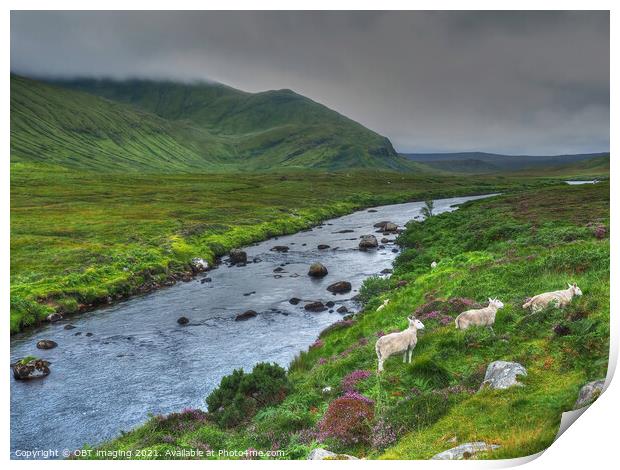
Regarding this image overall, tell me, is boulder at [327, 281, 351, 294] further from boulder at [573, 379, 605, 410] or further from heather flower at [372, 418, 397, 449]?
boulder at [573, 379, 605, 410]

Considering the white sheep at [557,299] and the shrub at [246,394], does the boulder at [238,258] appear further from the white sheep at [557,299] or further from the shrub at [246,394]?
the white sheep at [557,299]

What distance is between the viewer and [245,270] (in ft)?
161

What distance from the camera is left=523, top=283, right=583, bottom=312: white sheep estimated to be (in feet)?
47.4

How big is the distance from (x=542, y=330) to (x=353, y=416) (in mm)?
6472

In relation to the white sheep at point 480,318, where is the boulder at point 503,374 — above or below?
below

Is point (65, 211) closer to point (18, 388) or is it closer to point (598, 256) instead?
point (18, 388)

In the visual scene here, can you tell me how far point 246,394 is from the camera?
1622 cm

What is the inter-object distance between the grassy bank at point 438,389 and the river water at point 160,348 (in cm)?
457

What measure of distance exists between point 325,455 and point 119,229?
195ft

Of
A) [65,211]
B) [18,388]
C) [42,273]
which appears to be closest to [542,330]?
[18,388]

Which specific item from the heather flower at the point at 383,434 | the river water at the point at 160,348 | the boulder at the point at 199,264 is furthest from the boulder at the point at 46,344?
the heather flower at the point at 383,434

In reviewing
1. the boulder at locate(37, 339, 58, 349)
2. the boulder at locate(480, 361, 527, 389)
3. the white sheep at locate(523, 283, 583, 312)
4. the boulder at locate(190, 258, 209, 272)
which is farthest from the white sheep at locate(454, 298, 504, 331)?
the boulder at locate(190, 258, 209, 272)

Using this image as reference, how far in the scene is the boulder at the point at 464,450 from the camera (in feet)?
32.7

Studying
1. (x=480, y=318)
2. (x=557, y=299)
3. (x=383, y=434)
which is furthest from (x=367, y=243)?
(x=383, y=434)
